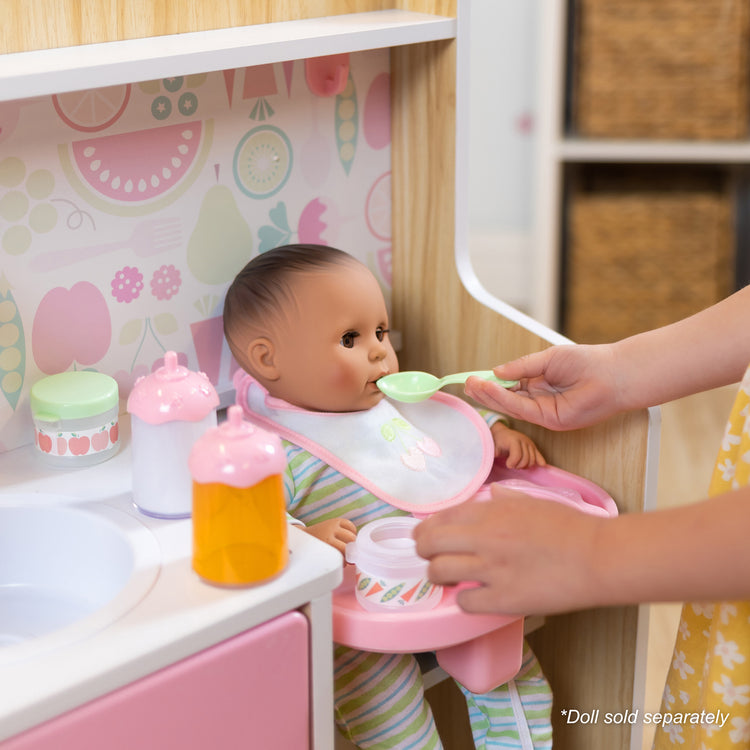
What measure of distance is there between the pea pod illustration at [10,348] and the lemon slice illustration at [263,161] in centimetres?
26

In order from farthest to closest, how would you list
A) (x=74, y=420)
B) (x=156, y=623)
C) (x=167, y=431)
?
(x=74, y=420) → (x=167, y=431) → (x=156, y=623)

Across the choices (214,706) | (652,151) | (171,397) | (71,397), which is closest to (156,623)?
(214,706)

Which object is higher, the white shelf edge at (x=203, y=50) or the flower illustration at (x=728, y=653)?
the white shelf edge at (x=203, y=50)

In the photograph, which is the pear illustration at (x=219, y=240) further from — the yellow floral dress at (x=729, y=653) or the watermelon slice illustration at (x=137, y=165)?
the yellow floral dress at (x=729, y=653)

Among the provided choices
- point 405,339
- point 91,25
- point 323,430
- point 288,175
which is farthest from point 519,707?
point 91,25

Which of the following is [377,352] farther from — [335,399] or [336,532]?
[336,532]

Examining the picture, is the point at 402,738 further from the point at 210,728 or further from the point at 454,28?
the point at 454,28

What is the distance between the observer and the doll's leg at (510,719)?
101 centimetres

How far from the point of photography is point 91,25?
93cm

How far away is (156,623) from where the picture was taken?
28.5 inches

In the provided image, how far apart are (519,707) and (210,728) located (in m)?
0.37

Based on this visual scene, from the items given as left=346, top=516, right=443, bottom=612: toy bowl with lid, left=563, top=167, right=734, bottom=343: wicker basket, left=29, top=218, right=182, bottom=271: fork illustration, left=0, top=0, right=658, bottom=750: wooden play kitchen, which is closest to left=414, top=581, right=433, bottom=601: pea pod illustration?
left=346, top=516, right=443, bottom=612: toy bowl with lid

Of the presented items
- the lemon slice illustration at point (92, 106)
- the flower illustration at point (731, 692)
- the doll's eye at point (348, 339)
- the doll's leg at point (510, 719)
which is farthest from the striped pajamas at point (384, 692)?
the lemon slice illustration at point (92, 106)

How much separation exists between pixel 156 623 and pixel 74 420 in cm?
27
